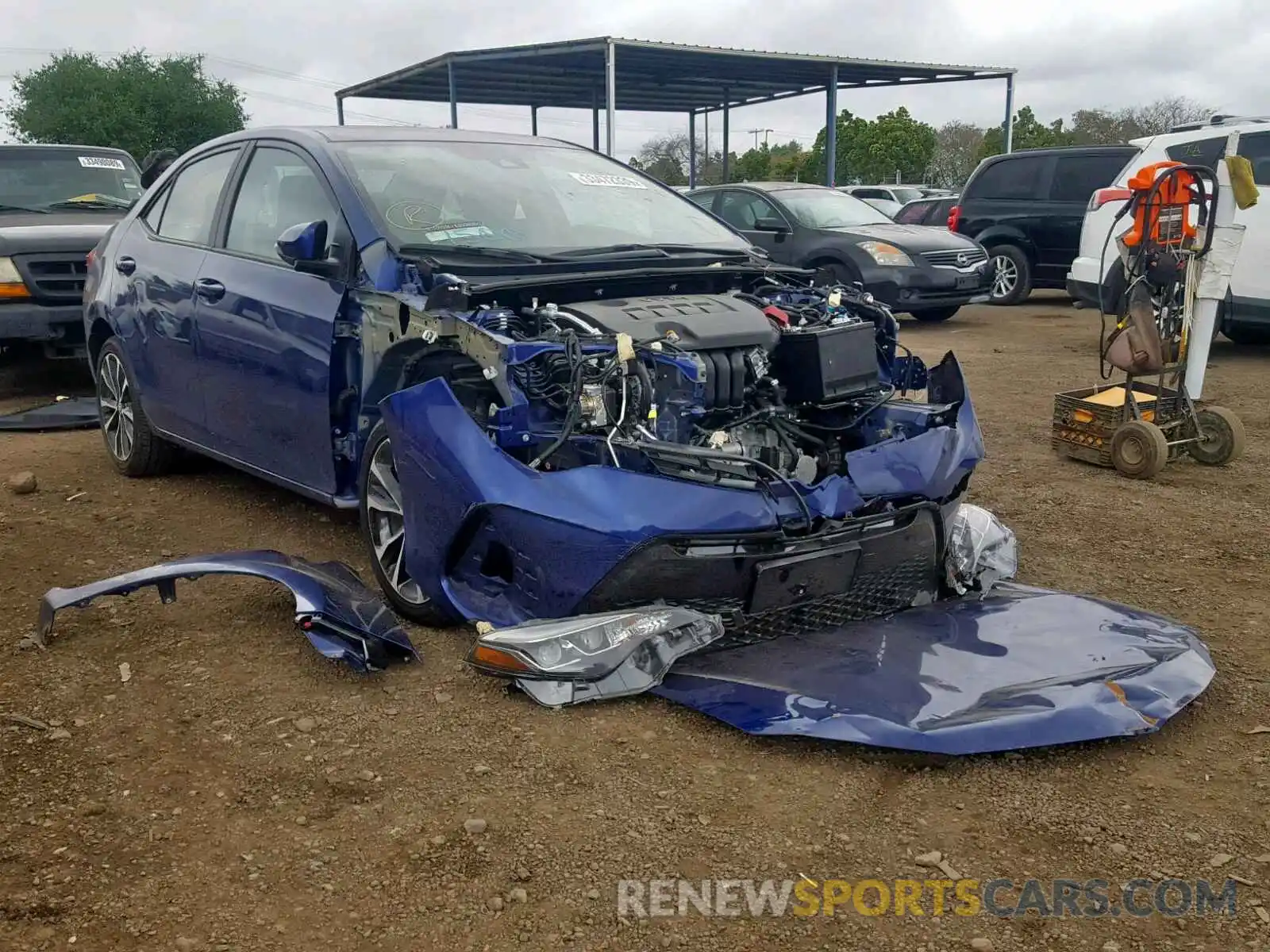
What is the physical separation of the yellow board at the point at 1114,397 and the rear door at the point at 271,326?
13.9ft

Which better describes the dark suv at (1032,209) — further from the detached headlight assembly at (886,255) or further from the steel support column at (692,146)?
the steel support column at (692,146)

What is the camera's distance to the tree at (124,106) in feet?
125

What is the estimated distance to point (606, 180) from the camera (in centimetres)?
515

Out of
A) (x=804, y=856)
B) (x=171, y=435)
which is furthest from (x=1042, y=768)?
(x=171, y=435)

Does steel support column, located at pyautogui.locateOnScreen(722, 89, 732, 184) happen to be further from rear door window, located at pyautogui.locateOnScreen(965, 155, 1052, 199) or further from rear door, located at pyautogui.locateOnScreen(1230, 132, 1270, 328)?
rear door, located at pyautogui.locateOnScreen(1230, 132, 1270, 328)

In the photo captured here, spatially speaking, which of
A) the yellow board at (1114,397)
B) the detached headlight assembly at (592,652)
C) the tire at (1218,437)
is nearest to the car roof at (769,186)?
the yellow board at (1114,397)

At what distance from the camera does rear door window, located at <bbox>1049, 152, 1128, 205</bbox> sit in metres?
13.2

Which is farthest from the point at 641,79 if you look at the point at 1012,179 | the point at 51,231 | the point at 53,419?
the point at 53,419

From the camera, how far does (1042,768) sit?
3.01m

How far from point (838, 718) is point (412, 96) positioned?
26.0 metres

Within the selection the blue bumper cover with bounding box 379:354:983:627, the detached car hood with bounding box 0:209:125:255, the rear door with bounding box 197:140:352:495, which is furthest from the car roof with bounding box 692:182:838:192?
the blue bumper cover with bounding box 379:354:983:627

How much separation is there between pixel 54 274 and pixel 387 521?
5757 mm

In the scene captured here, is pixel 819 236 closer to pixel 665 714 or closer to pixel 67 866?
pixel 665 714

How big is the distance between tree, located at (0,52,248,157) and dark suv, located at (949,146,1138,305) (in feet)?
101
